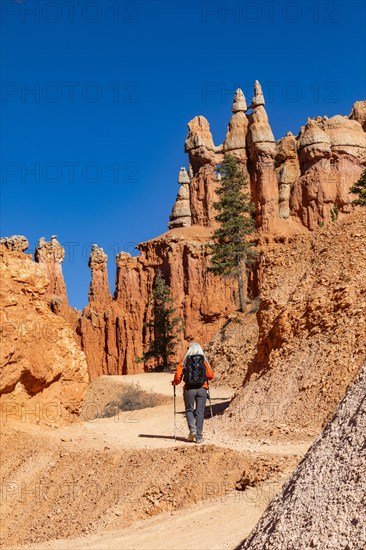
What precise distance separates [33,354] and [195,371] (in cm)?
285

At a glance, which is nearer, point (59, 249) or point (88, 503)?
point (88, 503)

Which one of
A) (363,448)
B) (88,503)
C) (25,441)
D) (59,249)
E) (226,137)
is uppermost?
(226,137)

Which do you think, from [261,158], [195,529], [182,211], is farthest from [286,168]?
[195,529]

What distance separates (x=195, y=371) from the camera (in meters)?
9.73

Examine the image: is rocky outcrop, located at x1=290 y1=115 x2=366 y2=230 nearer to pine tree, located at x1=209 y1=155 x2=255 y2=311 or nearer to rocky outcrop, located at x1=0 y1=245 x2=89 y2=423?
pine tree, located at x1=209 y1=155 x2=255 y2=311

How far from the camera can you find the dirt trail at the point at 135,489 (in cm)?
585

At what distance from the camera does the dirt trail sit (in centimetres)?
585

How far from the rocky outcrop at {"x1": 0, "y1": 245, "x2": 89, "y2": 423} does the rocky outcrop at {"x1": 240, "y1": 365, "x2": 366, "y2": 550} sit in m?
7.35

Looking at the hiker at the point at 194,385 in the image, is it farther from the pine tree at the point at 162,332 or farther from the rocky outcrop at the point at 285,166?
the rocky outcrop at the point at 285,166

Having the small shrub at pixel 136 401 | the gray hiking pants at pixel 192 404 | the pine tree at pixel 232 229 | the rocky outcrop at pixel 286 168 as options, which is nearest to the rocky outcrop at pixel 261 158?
the rocky outcrop at pixel 286 168

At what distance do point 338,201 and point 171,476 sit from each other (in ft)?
156

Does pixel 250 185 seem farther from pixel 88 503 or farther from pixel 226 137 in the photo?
pixel 88 503

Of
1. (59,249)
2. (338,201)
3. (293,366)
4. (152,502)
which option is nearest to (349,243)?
(293,366)

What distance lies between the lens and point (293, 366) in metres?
11.2
